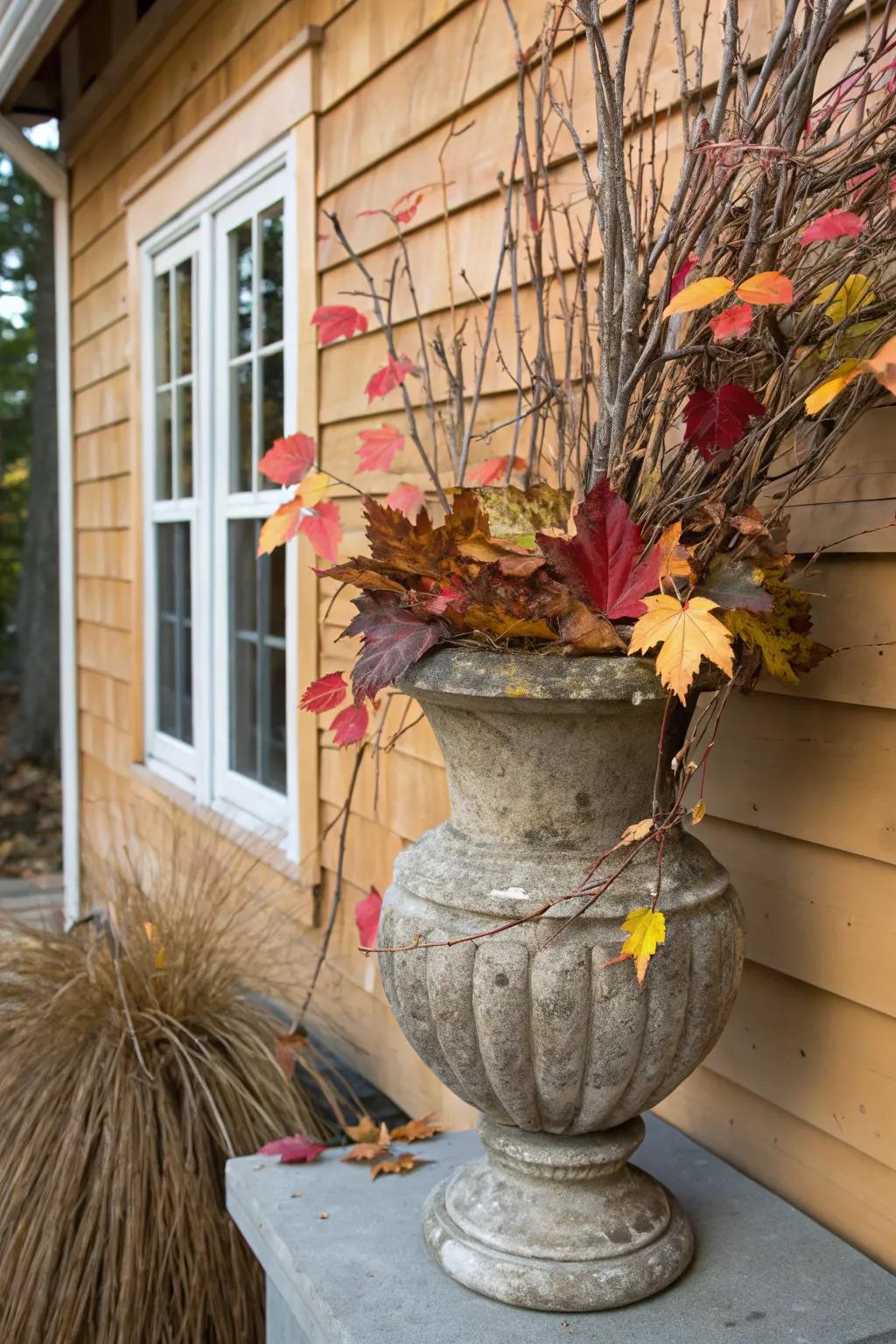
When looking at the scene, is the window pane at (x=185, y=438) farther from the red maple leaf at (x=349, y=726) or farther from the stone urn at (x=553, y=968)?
the stone urn at (x=553, y=968)

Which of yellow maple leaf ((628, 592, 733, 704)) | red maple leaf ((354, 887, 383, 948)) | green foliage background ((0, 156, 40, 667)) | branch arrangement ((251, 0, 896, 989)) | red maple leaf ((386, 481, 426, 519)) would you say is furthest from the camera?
green foliage background ((0, 156, 40, 667))

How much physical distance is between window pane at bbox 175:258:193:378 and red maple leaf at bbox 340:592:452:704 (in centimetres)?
320

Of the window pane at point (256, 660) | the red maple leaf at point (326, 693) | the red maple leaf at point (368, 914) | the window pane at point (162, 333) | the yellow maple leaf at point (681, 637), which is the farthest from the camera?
the window pane at point (162, 333)

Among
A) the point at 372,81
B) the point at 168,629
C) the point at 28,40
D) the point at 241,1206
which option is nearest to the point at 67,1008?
the point at 241,1206

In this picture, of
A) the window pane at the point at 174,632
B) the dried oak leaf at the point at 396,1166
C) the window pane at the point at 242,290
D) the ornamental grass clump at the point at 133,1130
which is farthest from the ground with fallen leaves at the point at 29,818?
the dried oak leaf at the point at 396,1166

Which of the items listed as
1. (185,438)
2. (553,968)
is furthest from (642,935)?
(185,438)

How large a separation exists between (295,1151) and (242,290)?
2690mm

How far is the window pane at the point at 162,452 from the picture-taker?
15.0 ft

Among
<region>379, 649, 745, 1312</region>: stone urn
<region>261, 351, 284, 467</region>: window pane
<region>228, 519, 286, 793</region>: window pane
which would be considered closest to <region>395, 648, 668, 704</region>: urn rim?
<region>379, 649, 745, 1312</region>: stone urn

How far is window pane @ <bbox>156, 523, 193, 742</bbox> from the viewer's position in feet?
14.5

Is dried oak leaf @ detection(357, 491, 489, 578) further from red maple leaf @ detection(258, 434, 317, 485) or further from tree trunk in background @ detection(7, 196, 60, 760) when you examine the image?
tree trunk in background @ detection(7, 196, 60, 760)

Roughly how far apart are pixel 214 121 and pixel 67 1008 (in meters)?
2.51

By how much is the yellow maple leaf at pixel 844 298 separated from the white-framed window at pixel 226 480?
202 cm

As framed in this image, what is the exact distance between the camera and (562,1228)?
1.43 metres
